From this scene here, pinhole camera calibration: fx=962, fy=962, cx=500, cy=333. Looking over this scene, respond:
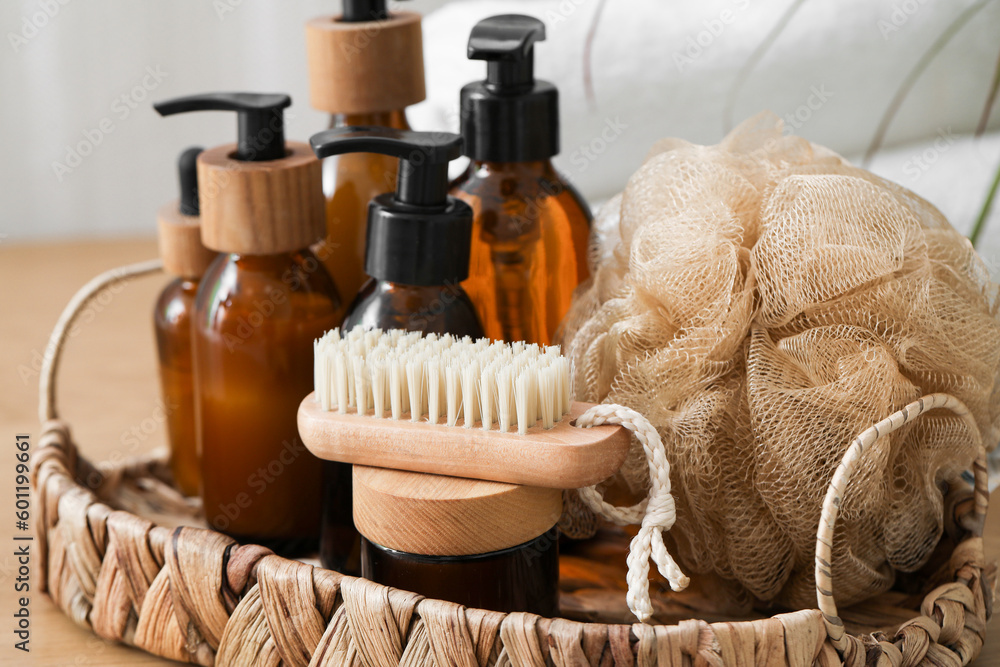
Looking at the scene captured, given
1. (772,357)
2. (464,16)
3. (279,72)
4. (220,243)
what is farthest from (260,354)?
(279,72)

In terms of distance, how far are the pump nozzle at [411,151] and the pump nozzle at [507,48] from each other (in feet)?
0.14

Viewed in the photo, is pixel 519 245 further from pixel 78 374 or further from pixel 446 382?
pixel 78 374

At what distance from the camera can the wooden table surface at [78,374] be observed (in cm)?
37

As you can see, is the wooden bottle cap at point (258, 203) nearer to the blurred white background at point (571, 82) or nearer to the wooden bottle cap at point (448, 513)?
the wooden bottle cap at point (448, 513)

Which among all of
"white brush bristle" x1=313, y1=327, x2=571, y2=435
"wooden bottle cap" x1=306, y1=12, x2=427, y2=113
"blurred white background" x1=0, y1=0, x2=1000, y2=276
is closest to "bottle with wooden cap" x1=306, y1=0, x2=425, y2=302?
"wooden bottle cap" x1=306, y1=12, x2=427, y2=113

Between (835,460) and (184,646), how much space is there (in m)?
0.24

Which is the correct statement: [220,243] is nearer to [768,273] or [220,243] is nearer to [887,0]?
[768,273]

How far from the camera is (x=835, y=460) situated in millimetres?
322

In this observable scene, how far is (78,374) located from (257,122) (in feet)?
1.17

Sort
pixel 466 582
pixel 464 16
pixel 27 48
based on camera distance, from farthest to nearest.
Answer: pixel 27 48 < pixel 464 16 < pixel 466 582

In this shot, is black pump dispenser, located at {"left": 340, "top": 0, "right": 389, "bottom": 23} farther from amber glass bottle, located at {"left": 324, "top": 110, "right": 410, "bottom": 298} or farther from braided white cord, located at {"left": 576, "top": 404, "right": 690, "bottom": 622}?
braided white cord, located at {"left": 576, "top": 404, "right": 690, "bottom": 622}

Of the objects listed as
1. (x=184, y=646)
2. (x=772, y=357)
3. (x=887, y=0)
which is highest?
(x=887, y=0)

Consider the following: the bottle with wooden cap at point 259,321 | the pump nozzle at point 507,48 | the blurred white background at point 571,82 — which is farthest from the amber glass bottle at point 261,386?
the blurred white background at point 571,82

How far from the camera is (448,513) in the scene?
0.29m
